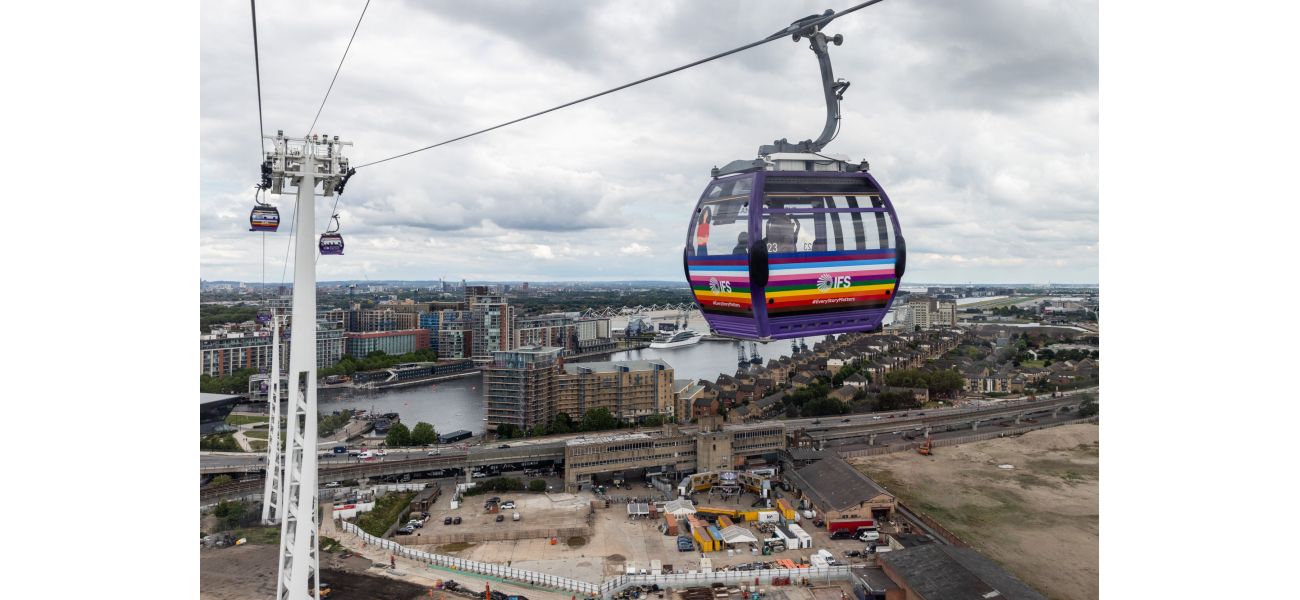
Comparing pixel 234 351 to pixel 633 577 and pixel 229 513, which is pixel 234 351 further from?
pixel 633 577

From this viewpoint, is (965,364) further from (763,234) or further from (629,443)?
(763,234)

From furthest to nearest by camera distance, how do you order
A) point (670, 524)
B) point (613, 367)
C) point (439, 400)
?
point (439, 400) < point (613, 367) < point (670, 524)

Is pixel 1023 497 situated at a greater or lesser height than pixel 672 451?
lesser

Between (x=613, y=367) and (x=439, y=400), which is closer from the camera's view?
(x=613, y=367)

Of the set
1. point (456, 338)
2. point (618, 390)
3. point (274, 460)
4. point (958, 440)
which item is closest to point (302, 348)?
point (274, 460)

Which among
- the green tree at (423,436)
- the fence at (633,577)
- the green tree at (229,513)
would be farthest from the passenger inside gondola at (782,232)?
the green tree at (423,436)

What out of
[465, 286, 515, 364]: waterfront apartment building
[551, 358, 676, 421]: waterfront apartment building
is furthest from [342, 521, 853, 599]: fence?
[465, 286, 515, 364]: waterfront apartment building
